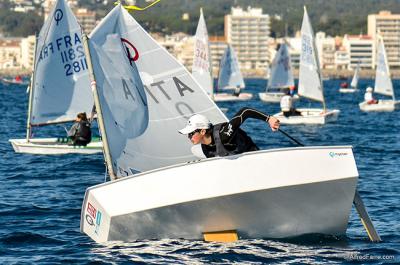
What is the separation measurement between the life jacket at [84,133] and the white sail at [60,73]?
117cm

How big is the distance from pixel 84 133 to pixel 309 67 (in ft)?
91.6

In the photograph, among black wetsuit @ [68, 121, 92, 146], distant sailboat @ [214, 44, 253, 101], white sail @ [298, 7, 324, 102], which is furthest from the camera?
distant sailboat @ [214, 44, 253, 101]

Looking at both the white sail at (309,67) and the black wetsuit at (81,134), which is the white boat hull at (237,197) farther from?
the white sail at (309,67)

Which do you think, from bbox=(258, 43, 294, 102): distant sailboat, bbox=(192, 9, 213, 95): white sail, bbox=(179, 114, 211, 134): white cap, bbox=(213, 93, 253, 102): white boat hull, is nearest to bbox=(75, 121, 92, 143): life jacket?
bbox=(179, 114, 211, 134): white cap

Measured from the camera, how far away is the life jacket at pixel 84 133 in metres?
31.8

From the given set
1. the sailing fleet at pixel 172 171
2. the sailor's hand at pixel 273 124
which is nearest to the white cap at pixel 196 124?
the sailing fleet at pixel 172 171

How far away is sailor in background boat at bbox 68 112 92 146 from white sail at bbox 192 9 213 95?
25528 mm

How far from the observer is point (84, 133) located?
32.4 metres

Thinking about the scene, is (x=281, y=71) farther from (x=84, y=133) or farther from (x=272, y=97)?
(x=84, y=133)

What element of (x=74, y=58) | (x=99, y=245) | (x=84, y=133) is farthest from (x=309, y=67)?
(x=99, y=245)

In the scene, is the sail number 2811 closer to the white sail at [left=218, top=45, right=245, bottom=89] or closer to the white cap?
the white cap

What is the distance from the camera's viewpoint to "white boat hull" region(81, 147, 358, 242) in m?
14.7

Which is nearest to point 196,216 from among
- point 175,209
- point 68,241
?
point 175,209

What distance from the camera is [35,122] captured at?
33906 mm
